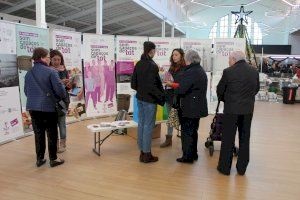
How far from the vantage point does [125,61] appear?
714 cm

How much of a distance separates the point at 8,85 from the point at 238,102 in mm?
3479

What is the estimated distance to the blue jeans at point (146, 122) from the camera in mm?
3887

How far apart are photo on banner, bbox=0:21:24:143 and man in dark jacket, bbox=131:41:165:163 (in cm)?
214

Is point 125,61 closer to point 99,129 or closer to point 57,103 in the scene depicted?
point 99,129

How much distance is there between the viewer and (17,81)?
4961 millimetres

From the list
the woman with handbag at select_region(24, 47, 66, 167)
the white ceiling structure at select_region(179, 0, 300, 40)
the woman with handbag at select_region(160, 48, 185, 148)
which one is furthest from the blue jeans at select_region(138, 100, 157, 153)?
the white ceiling structure at select_region(179, 0, 300, 40)

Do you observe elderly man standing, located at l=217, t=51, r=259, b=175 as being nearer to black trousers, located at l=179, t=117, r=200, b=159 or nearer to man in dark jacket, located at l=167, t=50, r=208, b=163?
man in dark jacket, located at l=167, t=50, r=208, b=163

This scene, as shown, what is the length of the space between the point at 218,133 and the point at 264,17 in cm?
2497

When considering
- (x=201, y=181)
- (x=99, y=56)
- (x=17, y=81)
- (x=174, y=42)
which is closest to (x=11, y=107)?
(x=17, y=81)

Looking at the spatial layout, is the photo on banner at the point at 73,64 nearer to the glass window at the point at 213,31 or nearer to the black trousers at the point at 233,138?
the black trousers at the point at 233,138

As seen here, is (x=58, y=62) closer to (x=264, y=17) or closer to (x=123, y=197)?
(x=123, y=197)

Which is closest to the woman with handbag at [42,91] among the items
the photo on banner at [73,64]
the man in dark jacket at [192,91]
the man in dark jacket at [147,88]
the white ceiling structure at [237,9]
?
the man in dark jacket at [147,88]

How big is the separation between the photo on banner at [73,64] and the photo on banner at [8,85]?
1.07 metres

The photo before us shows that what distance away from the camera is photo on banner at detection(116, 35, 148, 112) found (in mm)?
7070
